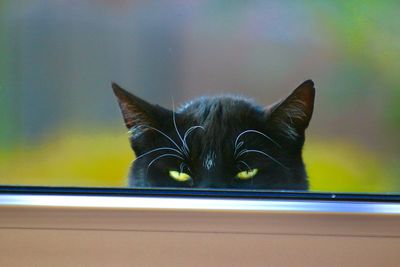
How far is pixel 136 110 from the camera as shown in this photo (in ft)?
3.26

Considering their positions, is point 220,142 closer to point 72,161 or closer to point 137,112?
point 137,112

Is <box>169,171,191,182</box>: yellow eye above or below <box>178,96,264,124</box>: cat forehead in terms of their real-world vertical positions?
below

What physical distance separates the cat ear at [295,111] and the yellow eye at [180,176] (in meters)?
0.20

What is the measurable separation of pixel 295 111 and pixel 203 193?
24cm

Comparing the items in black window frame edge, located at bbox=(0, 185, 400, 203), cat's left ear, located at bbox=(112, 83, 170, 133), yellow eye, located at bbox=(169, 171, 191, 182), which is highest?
cat's left ear, located at bbox=(112, 83, 170, 133)

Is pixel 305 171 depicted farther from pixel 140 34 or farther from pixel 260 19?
pixel 140 34

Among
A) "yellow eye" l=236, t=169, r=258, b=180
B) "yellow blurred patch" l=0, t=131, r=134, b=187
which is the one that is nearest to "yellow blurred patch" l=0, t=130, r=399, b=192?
"yellow blurred patch" l=0, t=131, r=134, b=187

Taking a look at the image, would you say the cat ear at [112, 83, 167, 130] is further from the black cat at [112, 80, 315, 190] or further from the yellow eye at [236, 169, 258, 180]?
the yellow eye at [236, 169, 258, 180]

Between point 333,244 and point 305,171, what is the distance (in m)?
0.16

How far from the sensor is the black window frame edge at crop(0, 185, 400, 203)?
93cm

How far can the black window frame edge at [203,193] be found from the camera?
928mm

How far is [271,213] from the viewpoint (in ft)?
2.92

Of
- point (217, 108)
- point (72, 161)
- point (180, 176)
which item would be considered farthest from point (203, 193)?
point (72, 161)

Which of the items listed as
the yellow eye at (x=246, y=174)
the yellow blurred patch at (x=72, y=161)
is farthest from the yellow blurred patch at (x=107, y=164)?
the yellow eye at (x=246, y=174)
